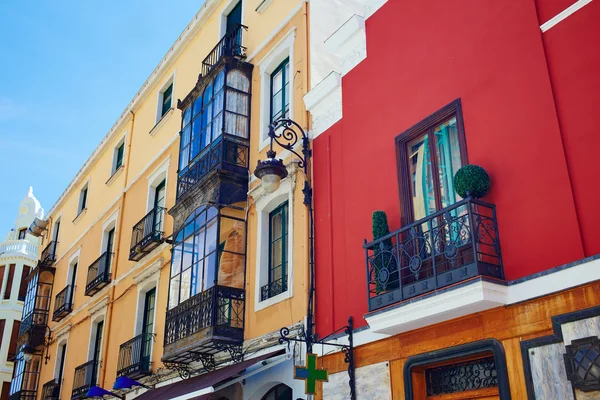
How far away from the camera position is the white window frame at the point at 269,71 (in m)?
12.4

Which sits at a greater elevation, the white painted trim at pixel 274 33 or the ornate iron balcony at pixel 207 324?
the white painted trim at pixel 274 33

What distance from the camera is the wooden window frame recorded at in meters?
7.95

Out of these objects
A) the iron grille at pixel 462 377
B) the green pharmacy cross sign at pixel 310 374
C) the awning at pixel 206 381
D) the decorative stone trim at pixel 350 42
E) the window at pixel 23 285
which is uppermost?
the window at pixel 23 285

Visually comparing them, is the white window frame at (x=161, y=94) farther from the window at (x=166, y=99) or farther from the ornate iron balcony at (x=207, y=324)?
the ornate iron balcony at (x=207, y=324)

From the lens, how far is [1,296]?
3378 centimetres

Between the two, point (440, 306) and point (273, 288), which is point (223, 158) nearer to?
point (273, 288)

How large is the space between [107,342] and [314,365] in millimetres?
9933

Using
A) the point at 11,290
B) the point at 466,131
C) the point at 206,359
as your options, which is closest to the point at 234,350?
the point at 206,359

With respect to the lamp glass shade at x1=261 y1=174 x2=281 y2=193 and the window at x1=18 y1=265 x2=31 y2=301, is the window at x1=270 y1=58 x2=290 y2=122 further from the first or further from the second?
the window at x1=18 y1=265 x2=31 y2=301

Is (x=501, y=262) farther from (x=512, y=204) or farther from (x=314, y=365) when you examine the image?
(x=314, y=365)

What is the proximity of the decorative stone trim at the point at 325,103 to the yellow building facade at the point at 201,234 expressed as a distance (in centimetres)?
37

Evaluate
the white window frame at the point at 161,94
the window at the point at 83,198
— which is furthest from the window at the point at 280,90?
the window at the point at 83,198

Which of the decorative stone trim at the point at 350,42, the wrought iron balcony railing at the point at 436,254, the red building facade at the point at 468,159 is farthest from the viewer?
the decorative stone trim at the point at 350,42

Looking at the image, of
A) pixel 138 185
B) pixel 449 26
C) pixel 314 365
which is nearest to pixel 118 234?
pixel 138 185
